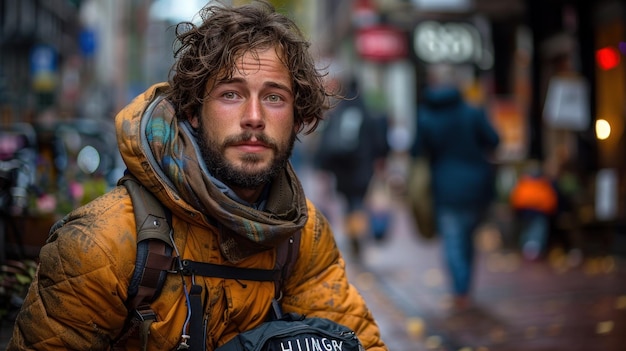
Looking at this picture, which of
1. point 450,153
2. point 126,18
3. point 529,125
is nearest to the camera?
point 450,153

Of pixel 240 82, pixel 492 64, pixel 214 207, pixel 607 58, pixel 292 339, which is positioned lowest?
pixel 292 339

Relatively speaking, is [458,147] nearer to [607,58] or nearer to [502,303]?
[502,303]

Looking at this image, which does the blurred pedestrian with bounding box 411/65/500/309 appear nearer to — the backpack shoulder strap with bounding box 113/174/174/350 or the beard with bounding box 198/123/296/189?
the beard with bounding box 198/123/296/189

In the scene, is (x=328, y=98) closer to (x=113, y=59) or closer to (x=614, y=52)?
(x=614, y=52)

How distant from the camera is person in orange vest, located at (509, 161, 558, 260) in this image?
11.1m

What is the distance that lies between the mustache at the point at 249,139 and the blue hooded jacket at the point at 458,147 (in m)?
5.32

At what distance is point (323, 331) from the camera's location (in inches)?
102

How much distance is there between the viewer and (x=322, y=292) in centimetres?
292

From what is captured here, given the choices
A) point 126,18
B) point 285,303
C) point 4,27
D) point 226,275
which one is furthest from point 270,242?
point 126,18

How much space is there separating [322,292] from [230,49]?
861mm

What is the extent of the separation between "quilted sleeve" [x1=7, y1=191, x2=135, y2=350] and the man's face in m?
0.40

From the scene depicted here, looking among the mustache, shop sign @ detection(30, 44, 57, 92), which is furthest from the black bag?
shop sign @ detection(30, 44, 57, 92)

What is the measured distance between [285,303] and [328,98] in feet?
2.63

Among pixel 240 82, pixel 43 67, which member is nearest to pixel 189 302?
pixel 240 82
